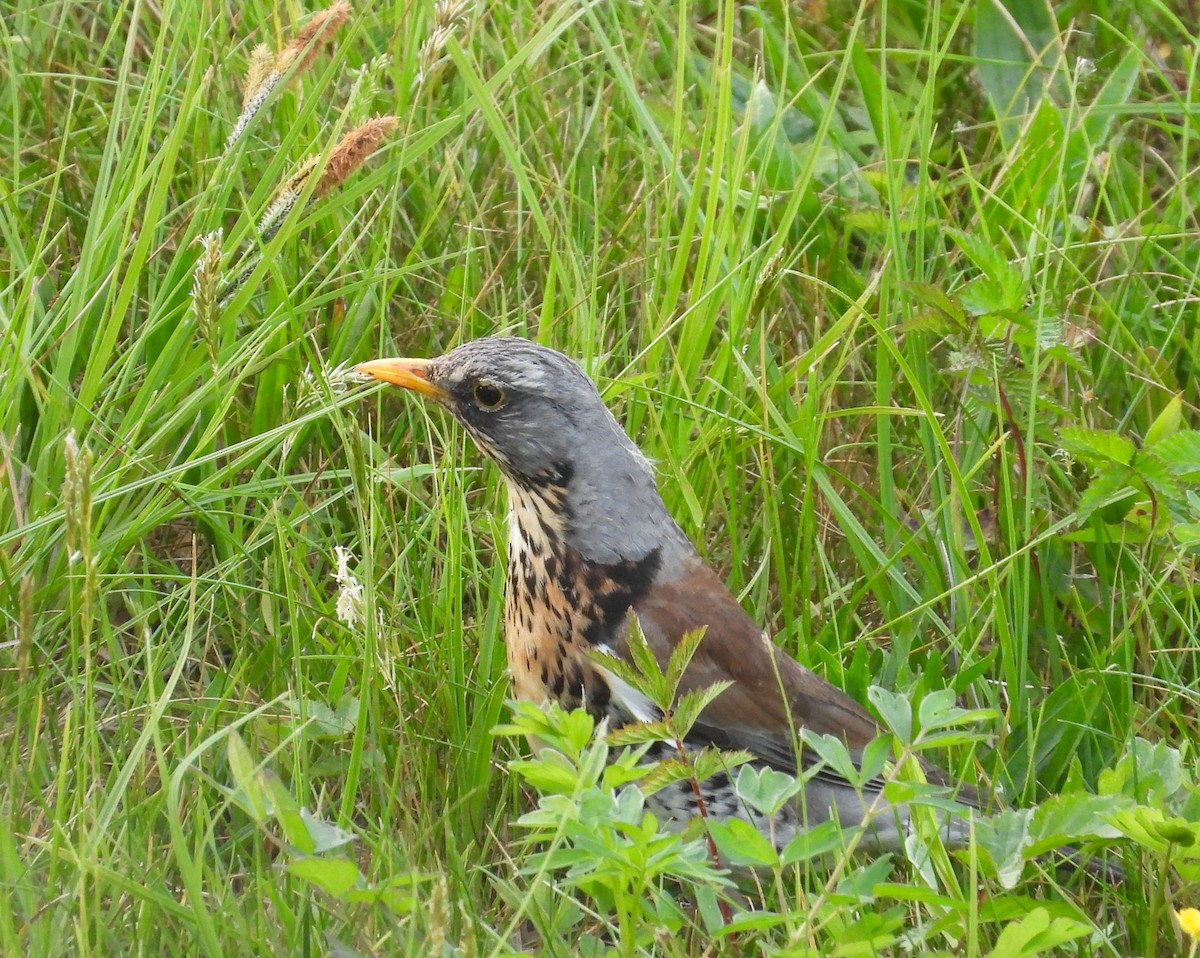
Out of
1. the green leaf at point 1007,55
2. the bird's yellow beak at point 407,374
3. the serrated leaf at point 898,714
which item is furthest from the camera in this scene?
the green leaf at point 1007,55

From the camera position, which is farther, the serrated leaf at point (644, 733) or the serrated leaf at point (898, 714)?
the serrated leaf at point (898, 714)

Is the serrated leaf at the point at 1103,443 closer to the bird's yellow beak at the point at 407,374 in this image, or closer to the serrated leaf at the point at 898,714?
the serrated leaf at the point at 898,714

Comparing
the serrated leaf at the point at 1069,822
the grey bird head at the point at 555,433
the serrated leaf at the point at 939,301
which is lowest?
the grey bird head at the point at 555,433

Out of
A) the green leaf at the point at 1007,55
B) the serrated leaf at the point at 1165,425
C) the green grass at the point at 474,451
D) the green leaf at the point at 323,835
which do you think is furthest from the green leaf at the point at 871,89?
the green leaf at the point at 323,835

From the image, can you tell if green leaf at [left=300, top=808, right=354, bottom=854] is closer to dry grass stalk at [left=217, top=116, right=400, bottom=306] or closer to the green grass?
the green grass

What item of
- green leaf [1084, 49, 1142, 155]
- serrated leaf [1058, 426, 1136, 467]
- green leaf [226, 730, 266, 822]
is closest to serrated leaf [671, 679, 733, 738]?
green leaf [226, 730, 266, 822]

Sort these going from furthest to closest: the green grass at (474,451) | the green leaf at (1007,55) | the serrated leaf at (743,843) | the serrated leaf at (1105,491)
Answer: the green leaf at (1007,55) → the serrated leaf at (1105,491) → the green grass at (474,451) → the serrated leaf at (743,843)

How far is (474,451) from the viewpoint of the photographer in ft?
Answer: 14.0

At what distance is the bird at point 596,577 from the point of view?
3.44 meters

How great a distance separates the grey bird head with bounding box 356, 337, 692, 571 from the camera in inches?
136

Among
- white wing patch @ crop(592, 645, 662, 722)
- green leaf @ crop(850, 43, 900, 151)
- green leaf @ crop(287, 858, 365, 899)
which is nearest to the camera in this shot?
green leaf @ crop(287, 858, 365, 899)

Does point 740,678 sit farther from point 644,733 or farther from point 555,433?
point 644,733

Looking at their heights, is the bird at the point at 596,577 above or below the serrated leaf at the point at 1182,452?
below

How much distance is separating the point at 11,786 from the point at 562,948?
0.92 m
